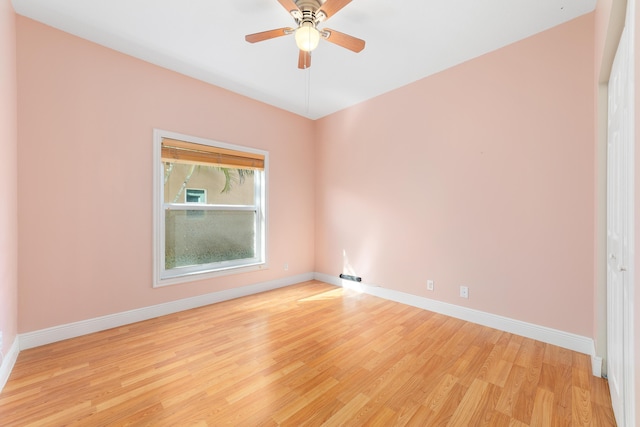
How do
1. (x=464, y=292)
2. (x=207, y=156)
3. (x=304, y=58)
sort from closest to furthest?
(x=304, y=58) < (x=464, y=292) < (x=207, y=156)

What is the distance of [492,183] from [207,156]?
3225mm

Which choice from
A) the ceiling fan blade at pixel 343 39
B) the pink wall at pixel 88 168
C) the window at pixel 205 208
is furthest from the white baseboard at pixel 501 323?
the ceiling fan blade at pixel 343 39

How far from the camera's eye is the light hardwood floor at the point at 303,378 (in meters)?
1.50

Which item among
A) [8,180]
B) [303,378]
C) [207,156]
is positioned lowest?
[303,378]

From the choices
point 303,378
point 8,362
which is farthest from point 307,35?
point 8,362

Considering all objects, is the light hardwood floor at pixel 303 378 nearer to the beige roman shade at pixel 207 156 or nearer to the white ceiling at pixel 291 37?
the beige roman shade at pixel 207 156

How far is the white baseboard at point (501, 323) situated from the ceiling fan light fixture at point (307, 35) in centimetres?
286

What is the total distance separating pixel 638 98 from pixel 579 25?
2.05 metres

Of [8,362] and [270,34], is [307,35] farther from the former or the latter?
[8,362]

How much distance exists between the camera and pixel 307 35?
192 cm

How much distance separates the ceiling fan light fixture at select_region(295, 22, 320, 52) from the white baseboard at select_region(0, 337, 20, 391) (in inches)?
119

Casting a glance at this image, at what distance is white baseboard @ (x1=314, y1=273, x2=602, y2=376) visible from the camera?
2135 mm

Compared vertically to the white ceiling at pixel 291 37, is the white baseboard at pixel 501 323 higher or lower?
lower

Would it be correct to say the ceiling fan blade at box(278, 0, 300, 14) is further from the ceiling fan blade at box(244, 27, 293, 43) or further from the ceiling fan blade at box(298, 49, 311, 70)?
the ceiling fan blade at box(298, 49, 311, 70)
